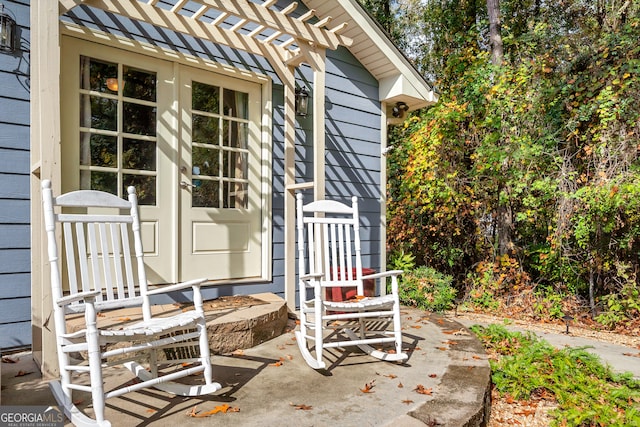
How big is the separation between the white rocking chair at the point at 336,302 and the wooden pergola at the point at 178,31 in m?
0.34

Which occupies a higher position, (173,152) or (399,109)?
(399,109)

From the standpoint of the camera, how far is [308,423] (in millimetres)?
1890

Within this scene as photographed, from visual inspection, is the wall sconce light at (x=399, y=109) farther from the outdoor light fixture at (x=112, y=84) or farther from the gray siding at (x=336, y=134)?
the outdoor light fixture at (x=112, y=84)

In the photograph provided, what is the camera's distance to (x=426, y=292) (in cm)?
532

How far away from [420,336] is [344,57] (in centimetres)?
305

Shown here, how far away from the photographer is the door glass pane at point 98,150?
3203 millimetres

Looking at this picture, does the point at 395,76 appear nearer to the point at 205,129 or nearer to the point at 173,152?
the point at 205,129

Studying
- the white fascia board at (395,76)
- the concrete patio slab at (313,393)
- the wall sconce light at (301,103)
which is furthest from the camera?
the white fascia board at (395,76)

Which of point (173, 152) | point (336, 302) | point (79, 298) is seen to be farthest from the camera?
point (173, 152)

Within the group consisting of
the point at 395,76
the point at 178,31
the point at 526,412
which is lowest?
the point at 526,412

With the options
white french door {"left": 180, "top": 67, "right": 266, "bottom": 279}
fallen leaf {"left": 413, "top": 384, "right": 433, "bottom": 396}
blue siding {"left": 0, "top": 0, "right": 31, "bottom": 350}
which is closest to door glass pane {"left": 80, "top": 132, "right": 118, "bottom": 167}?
blue siding {"left": 0, "top": 0, "right": 31, "bottom": 350}

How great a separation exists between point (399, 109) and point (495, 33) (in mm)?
2219

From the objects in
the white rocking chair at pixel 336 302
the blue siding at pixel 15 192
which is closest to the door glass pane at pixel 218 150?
the white rocking chair at pixel 336 302

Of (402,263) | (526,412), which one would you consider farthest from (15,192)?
(402,263)
